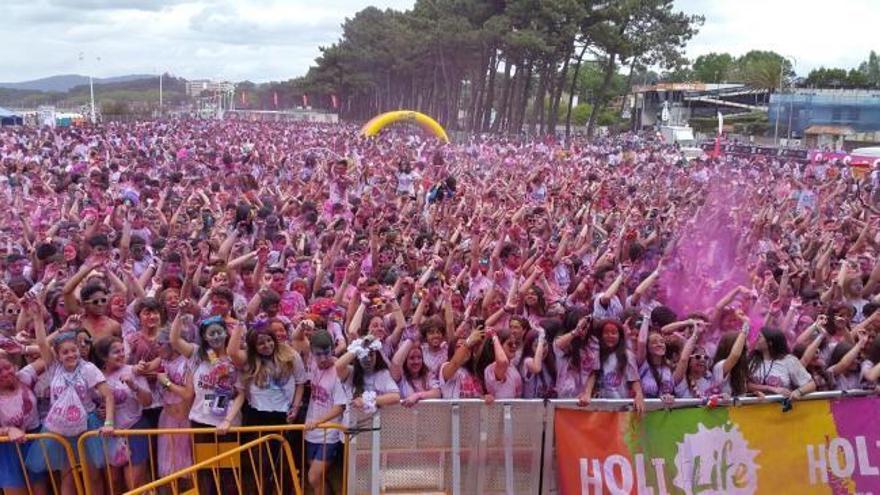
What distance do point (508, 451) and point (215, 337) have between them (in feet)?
6.59

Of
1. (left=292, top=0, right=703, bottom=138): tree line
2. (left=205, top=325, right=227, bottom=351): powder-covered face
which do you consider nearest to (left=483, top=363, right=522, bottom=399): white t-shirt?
(left=205, top=325, right=227, bottom=351): powder-covered face

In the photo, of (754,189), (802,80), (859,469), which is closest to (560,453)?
(859,469)

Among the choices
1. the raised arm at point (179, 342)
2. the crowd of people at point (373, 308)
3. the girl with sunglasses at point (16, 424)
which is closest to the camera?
the girl with sunglasses at point (16, 424)

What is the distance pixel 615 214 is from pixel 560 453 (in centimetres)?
802

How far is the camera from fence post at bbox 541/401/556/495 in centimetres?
544

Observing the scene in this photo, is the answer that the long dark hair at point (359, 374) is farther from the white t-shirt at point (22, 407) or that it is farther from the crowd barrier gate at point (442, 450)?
the white t-shirt at point (22, 407)

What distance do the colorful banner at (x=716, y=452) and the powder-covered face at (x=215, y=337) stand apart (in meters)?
2.21

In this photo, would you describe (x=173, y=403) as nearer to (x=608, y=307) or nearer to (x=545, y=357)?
(x=545, y=357)

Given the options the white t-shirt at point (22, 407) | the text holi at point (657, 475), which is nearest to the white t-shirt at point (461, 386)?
the text holi at point (657, 475)

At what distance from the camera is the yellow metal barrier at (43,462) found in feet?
17.2

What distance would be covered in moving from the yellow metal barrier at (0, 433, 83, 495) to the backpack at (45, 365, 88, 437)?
0.06m

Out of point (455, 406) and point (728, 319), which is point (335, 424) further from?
point (728, 319)

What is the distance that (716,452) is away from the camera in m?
5.41

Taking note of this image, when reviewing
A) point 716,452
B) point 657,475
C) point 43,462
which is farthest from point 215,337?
point 716,452
